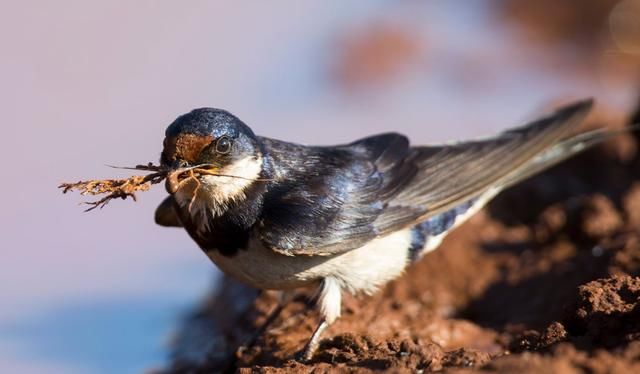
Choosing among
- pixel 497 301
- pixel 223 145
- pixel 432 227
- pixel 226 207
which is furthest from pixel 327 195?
pixel 497 301

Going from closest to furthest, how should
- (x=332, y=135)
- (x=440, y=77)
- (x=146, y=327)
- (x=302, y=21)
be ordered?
(x=146, y=327) < (x=332, y=135) < (x=440, y=77) < (x=302, y=21)

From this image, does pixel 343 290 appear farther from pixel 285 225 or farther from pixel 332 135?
pixel 332 135

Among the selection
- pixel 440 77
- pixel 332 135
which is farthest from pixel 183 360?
pixel 440 77

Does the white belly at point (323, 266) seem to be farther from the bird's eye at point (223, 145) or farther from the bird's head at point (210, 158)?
the bird's eye at point (223, 145)

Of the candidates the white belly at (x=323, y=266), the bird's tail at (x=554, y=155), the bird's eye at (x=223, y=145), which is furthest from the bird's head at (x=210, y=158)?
the bird's tail at (x=554, y=155)

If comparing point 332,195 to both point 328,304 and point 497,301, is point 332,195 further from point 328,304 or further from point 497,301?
point 497,301

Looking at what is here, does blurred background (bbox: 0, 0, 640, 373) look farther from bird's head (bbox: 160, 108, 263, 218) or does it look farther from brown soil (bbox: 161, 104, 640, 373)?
bird's head (bbox: 160, 108, 263, 218)
